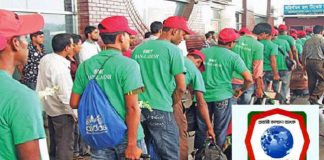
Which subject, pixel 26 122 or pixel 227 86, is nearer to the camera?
pixel 26 122

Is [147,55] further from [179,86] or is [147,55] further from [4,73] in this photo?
[4,73]

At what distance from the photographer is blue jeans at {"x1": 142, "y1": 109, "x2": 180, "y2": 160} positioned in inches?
151

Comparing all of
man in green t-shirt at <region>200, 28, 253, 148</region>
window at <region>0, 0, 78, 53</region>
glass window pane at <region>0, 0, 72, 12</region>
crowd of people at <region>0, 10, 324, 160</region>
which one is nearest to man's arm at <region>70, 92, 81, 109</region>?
crowd of people at <region>0, 10, 324, 160</region>

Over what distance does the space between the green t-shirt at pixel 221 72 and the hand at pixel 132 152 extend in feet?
6.84

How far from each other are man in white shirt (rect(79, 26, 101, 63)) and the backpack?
11.0 ft

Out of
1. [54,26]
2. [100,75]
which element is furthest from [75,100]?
[54,26]

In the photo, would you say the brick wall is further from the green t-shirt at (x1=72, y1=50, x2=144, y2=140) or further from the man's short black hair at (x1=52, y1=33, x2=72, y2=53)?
the green t-shirt at (x1=72, y1=50, x2=144, y2=140)

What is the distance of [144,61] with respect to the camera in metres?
3.90

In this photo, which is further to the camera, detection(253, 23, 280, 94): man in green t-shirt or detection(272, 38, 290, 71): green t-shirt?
detection(272, 38, 290, 71): green t-shirt

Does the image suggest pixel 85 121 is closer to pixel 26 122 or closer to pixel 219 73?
pixel 26 122

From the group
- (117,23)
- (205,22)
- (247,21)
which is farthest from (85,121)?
(247,21)

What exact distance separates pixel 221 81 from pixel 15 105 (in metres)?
3.41

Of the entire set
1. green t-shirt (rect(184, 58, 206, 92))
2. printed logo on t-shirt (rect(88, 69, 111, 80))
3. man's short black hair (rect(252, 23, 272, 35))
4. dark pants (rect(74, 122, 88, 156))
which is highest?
man's short black hair (rect(252, 23, 272, 35))

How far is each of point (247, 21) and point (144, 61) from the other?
1504 cm
